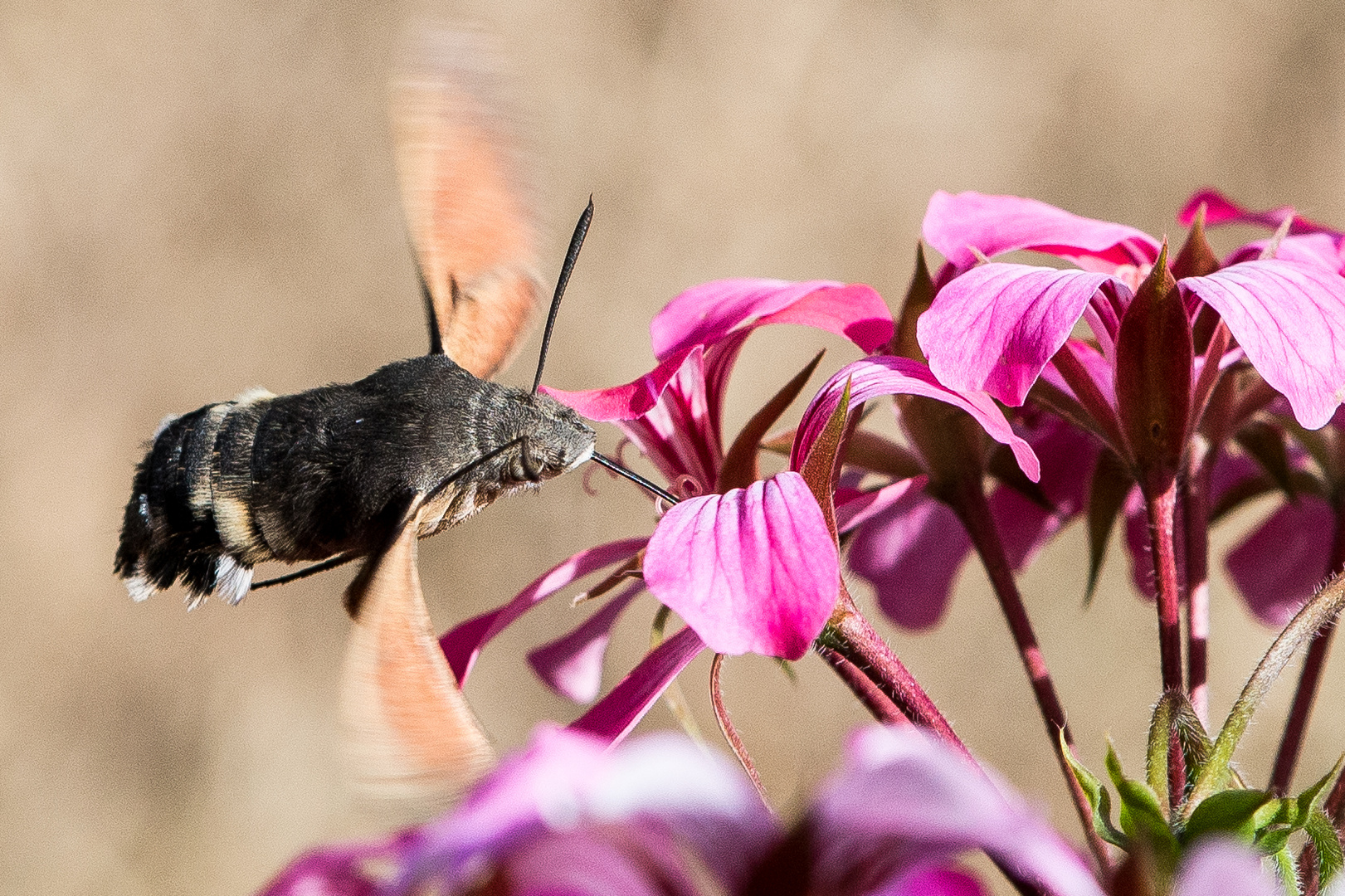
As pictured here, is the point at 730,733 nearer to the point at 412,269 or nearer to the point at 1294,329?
the point at 1294,329

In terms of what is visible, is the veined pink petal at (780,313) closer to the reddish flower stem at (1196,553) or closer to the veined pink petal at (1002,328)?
the veined pink petal at (1002,328)

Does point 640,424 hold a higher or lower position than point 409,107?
lower

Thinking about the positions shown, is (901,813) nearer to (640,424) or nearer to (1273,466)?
(640,424)

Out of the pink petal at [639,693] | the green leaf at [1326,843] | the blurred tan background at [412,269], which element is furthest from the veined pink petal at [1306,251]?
the blurred tan background at [412,269]

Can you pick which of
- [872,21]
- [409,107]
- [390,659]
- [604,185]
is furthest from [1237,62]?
[390,659]

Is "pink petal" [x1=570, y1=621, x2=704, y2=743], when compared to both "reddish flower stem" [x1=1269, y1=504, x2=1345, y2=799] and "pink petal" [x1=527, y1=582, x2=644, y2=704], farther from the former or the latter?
"reddish flower stem" [x1=1269, y1=504, x2=1345, y2=799]
